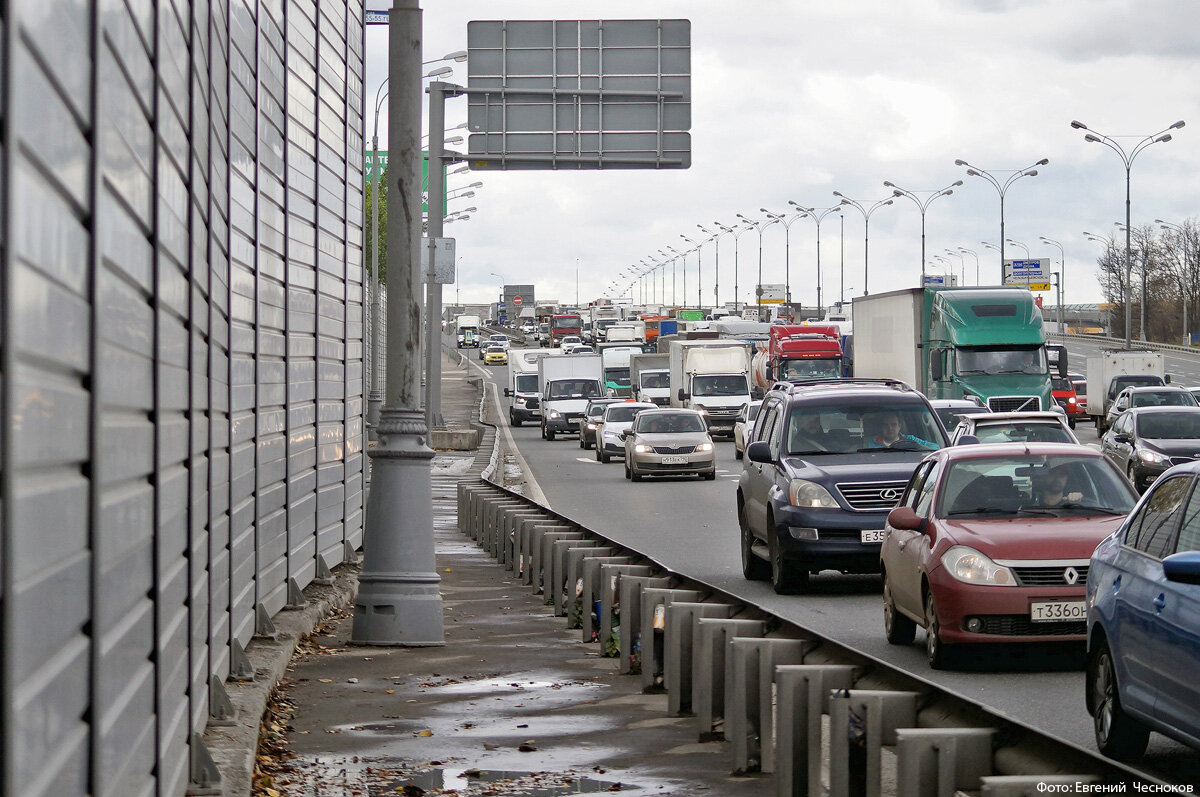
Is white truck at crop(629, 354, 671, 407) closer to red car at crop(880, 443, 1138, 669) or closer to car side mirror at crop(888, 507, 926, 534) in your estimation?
red car at crop(880, 443, 1138, 669)

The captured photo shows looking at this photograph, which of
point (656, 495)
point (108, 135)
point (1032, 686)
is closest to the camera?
point (108, 135)

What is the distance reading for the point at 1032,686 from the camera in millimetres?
10461

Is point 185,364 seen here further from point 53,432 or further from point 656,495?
point 656,495

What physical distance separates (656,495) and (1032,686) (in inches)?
889

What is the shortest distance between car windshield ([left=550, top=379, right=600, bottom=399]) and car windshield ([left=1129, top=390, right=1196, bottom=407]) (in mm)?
23062

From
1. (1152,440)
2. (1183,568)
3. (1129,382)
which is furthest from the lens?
(1129,382)

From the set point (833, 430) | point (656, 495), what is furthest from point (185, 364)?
point (656, 495)

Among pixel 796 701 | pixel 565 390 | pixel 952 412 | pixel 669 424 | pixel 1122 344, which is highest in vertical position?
pixel 1122 344

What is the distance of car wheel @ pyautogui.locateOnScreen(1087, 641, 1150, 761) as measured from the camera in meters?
7.66

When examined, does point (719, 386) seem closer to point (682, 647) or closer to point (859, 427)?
point (859, 427)

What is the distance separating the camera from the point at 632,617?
1100 centimetres

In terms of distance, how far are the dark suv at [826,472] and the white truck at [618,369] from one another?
58.9m

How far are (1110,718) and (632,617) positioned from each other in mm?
3841

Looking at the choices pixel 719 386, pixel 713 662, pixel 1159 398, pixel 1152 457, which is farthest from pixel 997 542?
pixel 719 386
